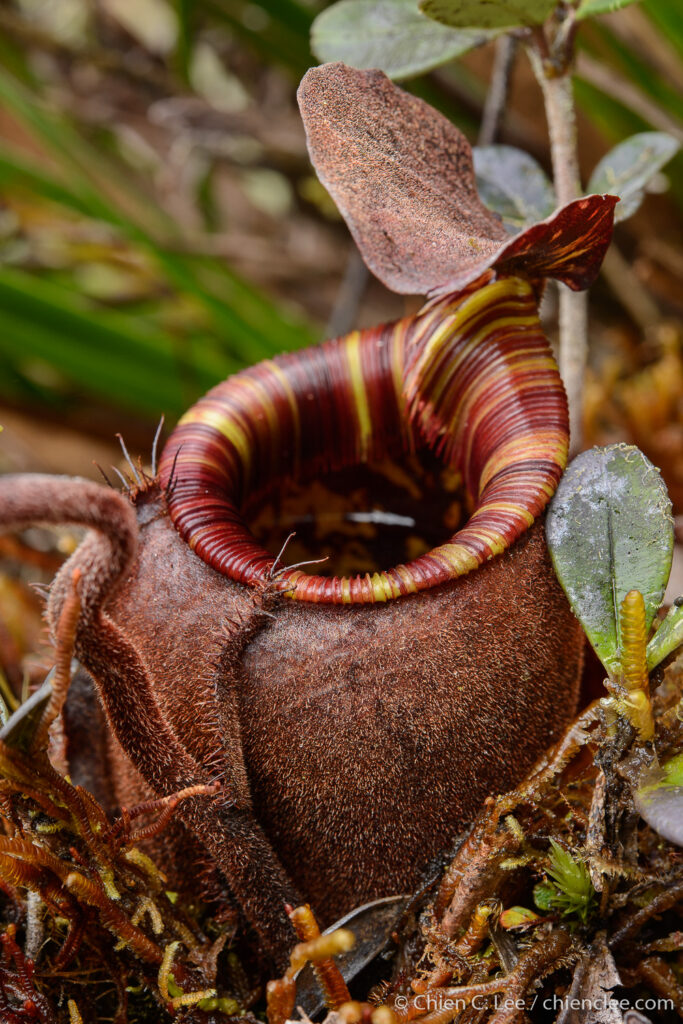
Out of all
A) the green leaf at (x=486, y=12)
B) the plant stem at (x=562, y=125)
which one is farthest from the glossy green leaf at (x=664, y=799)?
the green leaf at (x=486, y=12)

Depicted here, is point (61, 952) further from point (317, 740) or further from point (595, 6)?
point (595, 6)

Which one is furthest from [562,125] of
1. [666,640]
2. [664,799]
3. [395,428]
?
[664,799]

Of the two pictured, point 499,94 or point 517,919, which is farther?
point 499,94

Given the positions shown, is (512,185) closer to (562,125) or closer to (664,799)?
(562,125)

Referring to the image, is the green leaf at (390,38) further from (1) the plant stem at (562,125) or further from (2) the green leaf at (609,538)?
(2) the green leaf at (609,538)

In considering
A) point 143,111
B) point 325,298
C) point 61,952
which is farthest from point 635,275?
point 61,952

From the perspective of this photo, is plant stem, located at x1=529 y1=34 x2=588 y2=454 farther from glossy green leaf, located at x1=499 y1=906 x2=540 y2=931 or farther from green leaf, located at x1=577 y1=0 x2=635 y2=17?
glossy green leaf, located at x1=499 y1=906 x2=540 y2=931
